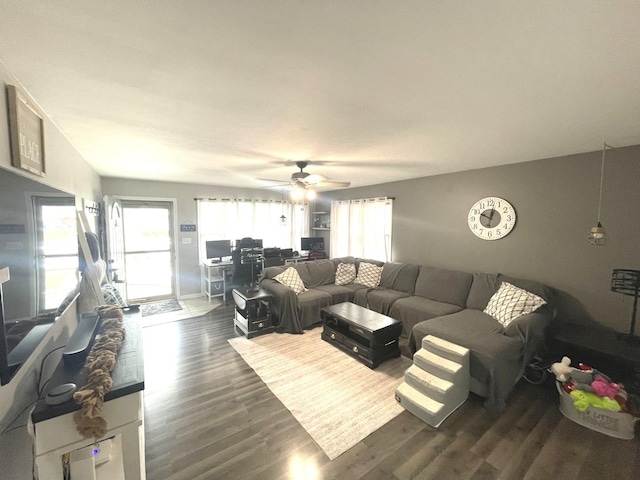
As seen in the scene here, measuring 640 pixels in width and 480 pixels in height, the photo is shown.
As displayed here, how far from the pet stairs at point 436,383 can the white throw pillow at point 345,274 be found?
2.41m

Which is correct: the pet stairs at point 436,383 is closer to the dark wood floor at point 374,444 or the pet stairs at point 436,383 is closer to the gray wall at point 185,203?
the dark wood floor at point 374,444

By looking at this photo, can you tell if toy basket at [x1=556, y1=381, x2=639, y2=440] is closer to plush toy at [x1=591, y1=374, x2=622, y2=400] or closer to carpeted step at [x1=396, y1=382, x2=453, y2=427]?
plush toy at [x1=591, y1=374, x2=622, y2=400]

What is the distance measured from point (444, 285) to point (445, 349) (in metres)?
1.60

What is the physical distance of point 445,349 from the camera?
7.86ft

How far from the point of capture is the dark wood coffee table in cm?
294

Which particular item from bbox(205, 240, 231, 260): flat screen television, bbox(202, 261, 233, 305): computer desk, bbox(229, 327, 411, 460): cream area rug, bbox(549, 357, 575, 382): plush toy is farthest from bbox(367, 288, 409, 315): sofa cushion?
bbox(205, 240, 231, 260): flat screen television

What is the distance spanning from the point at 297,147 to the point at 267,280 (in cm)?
253

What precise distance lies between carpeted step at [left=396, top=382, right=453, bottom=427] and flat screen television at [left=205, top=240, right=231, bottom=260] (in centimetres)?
445

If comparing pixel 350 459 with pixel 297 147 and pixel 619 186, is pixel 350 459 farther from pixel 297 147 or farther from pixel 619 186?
pixel 619 186

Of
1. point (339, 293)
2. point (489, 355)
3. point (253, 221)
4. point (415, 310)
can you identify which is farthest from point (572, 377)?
point (253, 221)

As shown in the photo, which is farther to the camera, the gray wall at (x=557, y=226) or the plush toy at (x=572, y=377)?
the gray wall at (x=557, y=226)

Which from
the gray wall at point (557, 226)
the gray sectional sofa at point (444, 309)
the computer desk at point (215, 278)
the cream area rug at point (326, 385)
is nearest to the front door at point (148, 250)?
the computer desk at point (215, 278)

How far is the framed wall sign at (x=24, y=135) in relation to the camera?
1167 millimetres

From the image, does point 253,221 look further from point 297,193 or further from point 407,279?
point 407,279
